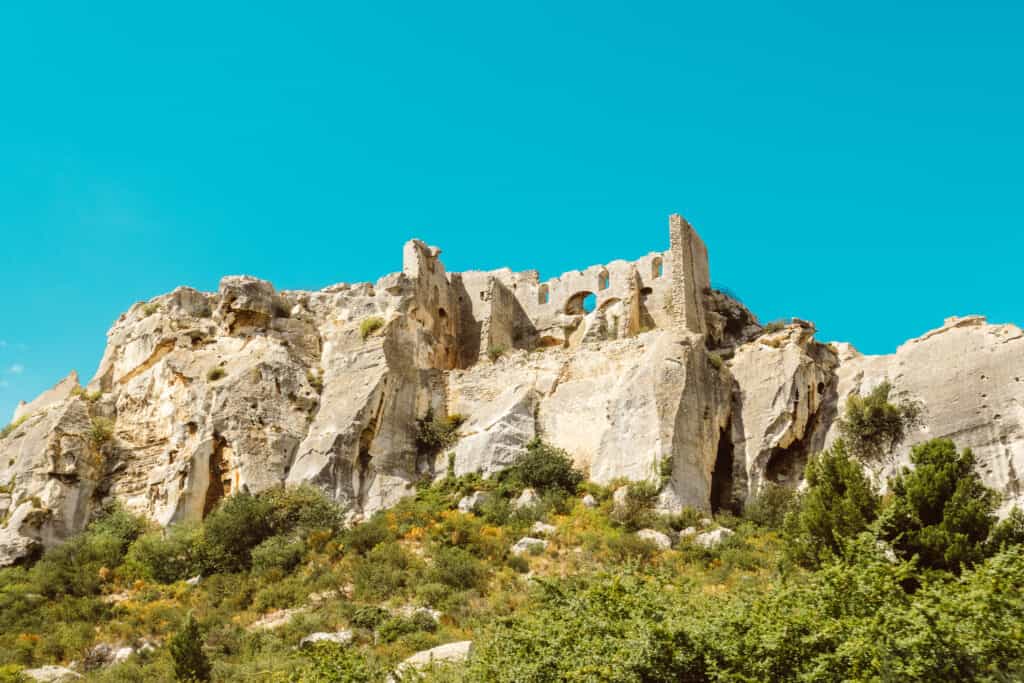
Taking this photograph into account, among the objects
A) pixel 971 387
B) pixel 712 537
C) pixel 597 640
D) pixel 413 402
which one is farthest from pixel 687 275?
pixel 597 640

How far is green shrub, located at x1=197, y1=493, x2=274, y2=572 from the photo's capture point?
32266 millimetres

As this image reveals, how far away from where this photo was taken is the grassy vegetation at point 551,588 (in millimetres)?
17203

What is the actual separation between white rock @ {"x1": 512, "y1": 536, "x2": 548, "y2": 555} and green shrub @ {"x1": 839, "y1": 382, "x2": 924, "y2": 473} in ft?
29.7

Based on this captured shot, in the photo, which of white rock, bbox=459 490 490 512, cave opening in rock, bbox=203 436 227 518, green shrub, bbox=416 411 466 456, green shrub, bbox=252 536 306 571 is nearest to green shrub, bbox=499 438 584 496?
white rock, bbox=459 490 490 512

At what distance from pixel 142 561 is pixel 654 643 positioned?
19710mm

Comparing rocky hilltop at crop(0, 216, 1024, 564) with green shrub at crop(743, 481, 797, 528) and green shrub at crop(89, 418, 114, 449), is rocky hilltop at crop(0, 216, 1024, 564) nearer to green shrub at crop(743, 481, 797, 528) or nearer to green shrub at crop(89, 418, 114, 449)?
green shrub at crop(89, 418, 114, 449)

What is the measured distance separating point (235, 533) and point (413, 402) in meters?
7.43

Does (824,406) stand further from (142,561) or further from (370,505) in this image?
(142,561)

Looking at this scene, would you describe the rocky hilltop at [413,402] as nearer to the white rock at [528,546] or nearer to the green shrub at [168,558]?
the green shrub at [168,558]

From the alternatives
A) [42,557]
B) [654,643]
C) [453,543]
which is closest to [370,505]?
[453,543]

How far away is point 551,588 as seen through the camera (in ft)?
69.2

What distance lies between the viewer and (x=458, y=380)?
39.1 metres

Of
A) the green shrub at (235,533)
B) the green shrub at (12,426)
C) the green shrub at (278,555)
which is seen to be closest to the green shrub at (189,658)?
the green shrub at (278,555)

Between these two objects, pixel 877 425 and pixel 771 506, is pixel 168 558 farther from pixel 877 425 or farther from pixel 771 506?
pixel 877 425
